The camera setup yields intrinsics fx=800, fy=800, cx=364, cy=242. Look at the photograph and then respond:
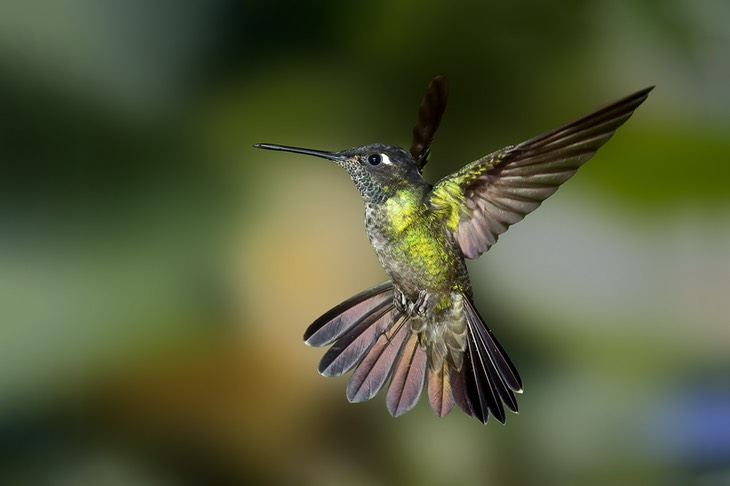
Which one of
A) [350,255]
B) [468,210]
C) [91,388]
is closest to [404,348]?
[468,210]

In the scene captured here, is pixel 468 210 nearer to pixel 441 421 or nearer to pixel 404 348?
pixel 404 348

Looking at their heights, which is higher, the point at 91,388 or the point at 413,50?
the point at 413,50

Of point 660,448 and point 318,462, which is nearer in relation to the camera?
point 318,462

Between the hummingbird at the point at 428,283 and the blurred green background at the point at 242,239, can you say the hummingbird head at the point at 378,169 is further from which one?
the blurred green background at the point at 242,239

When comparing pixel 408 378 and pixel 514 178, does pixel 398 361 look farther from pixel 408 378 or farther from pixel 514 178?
pixel 514 178

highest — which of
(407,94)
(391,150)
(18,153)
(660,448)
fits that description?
(18,153)

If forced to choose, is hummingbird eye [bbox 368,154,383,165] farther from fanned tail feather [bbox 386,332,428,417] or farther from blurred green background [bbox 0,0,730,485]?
blurred green background [bbox 0,0,730,485]

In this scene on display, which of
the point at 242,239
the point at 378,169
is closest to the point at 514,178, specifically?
the point at 378,169

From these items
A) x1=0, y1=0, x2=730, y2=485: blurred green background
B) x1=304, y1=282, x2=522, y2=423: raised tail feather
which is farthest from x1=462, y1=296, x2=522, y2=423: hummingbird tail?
x1=0, y1=0, x2=730, y2=485: blurred green background
